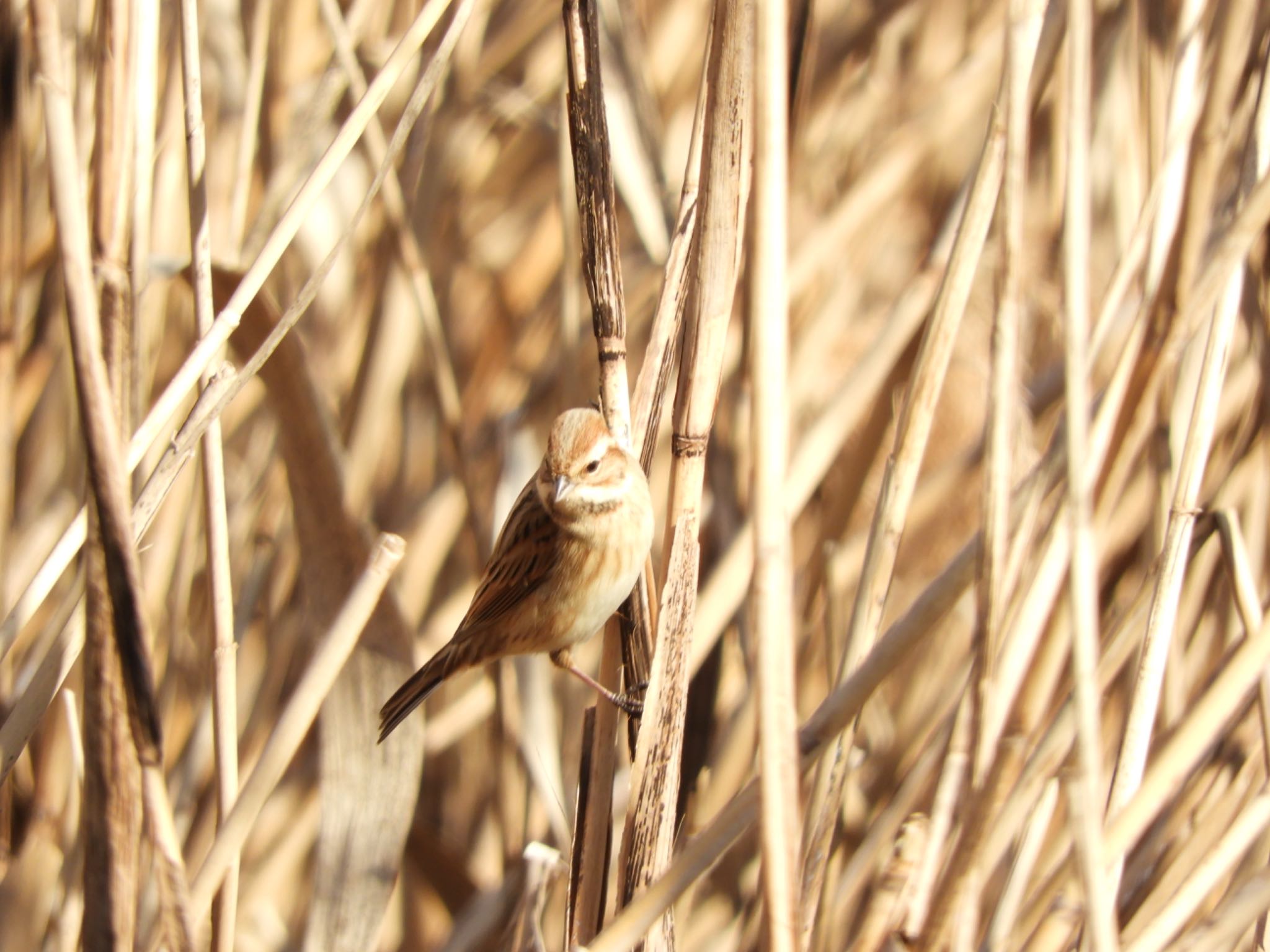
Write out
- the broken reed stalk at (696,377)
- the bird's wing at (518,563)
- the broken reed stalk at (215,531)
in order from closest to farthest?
the broken reed stalk at (696,377)
the broken reed stalk at (215,531)
the bird's wing at (518,563)

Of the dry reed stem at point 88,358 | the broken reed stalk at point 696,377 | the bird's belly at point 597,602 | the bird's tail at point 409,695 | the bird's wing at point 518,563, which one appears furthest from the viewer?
the bird's wing at point 518,563

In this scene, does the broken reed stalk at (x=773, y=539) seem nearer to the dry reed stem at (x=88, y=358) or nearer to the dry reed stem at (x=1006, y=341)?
the dry reed stem at (x=1006, y=341)

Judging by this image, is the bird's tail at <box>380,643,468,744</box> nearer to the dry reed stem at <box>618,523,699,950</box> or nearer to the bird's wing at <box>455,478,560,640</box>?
the bird's wing at <box>455,478,560,640</box>

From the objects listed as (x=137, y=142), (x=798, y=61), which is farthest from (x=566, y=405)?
(x=137, y=142)

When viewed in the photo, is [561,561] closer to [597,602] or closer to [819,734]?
[597,602]

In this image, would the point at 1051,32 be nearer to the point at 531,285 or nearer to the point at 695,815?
the point at 531,285

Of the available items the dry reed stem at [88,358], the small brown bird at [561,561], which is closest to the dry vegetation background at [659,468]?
the dry reed stem at [88,358]

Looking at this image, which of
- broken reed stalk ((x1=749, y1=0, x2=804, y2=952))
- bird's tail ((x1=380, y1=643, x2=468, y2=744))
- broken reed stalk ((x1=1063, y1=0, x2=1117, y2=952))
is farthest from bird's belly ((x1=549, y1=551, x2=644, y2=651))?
broken reed stalk ((x1=1063, y1=0, x2=1117, y2=952))

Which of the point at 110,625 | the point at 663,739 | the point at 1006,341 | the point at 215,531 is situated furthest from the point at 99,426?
the point at 1006,341
